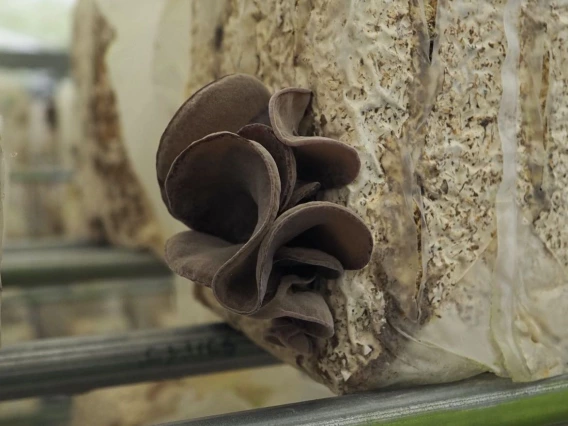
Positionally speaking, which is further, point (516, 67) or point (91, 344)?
point (91, 344)

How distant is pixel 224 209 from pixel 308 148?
0.12 metres

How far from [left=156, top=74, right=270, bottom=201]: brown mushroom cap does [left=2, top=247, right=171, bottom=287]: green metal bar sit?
68cm

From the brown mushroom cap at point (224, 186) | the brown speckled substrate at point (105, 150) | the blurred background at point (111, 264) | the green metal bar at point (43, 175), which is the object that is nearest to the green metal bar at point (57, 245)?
the blurred background at point (111, 264)

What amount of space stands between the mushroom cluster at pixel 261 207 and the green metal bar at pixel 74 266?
65 cm

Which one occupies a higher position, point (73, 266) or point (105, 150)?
point (105, 150)

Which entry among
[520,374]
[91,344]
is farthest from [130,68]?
[520,374]

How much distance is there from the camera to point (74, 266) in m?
1.16

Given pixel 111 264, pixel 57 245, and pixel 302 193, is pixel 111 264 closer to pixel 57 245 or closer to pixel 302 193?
pixel 57 245

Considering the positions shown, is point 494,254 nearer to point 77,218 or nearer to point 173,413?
point 173,413

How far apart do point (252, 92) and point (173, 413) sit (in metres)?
0.65

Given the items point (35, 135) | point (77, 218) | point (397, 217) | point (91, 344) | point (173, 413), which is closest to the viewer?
point (397, 217)

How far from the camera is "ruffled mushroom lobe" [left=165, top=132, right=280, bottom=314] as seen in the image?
48 centimetres

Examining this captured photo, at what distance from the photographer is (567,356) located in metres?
0.62

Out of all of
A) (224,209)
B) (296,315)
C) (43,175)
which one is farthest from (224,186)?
(43,175)
